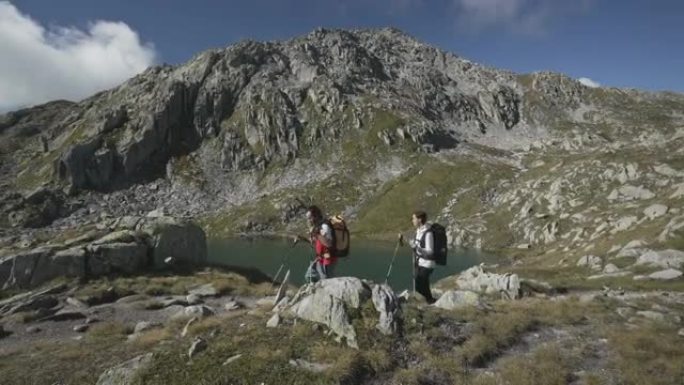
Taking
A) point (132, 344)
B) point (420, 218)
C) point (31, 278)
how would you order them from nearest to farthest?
point (132, 344) < point (420, 218) < point (31, 278)

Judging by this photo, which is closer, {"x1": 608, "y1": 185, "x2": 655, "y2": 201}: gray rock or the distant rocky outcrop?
the distant rocky outcrop

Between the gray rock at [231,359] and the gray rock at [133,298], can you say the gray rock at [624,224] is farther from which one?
the gray rock at [231,359]

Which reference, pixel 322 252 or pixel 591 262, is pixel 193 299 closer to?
pixel 322 252

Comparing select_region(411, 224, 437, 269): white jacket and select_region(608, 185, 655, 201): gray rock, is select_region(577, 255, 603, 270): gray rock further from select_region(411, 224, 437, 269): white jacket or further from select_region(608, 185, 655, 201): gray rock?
select_region(411, 224, 437, 269): white jacket

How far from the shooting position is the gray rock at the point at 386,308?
17.3 meters

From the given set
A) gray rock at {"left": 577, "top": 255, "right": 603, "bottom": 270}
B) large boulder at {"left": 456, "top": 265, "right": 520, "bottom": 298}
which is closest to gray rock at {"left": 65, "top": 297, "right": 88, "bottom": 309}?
large boulder at {"left": 456, "top": 265, "right": 520, "bottom": 298}

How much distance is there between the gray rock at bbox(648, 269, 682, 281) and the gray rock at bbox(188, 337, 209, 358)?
43.6 m

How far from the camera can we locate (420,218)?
20766 millimetres

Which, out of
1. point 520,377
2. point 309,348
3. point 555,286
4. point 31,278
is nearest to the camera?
point 520,377

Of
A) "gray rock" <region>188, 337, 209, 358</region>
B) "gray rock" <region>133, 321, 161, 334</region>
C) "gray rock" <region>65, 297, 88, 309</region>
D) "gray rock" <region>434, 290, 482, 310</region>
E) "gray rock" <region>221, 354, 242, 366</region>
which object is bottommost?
"gray rock" <region>65, 297, 88, 309</region>

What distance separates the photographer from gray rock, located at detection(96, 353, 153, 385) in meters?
14.5

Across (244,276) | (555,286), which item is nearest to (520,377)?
(244,276)

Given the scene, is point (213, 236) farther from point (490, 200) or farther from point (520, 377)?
point (520, 377)

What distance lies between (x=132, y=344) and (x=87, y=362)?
1895mm
